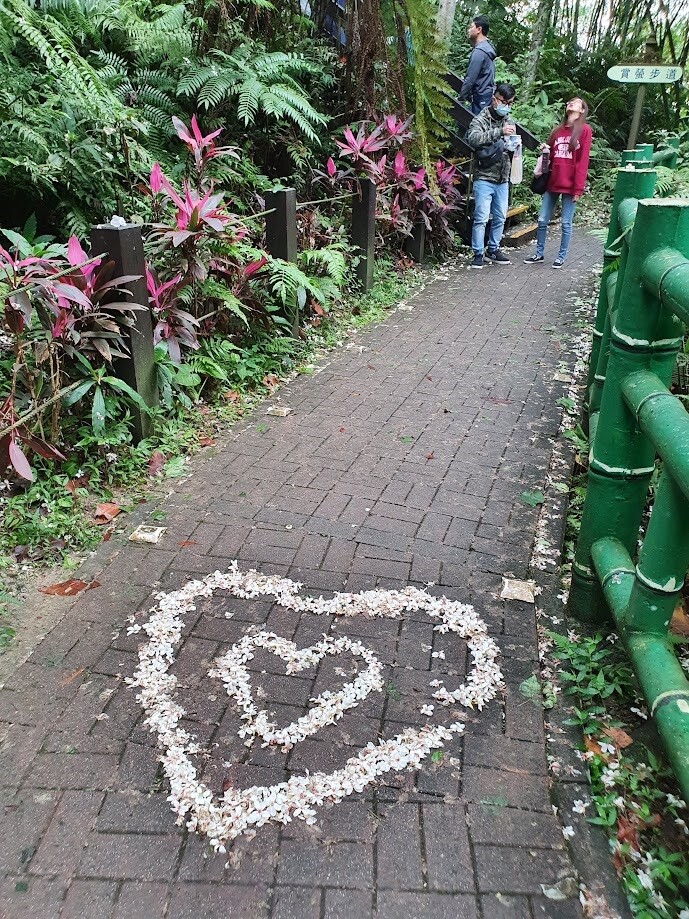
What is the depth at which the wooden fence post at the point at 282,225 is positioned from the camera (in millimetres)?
5219

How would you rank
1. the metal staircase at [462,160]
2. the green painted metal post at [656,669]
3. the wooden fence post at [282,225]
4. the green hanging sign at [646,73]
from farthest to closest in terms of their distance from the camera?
1. the metal staircase at [462,160]
2. the green hanging sign at [646,73]
3. the wooden fence post at [282,225]
4. the green painted metal post at [656,669]

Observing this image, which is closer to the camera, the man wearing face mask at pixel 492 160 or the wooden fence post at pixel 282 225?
the wooden fence post at pixel 282 225

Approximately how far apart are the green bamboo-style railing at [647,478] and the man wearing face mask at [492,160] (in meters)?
6.62

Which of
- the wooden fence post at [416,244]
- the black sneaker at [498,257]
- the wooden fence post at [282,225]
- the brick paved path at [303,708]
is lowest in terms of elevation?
the brick paved path at [303,708]

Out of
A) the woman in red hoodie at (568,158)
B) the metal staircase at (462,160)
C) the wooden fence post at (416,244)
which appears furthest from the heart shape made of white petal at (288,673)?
the metal staircase at (462,160)

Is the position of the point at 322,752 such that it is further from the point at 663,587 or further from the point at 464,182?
the point at 464,182

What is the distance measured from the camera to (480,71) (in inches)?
324

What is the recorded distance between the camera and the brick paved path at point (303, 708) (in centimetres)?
177

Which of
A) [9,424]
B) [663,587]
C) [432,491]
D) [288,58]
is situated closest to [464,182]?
[288,58]

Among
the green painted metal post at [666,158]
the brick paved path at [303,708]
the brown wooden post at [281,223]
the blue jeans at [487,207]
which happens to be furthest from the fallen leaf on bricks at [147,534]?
the blue jeans at [487,207]

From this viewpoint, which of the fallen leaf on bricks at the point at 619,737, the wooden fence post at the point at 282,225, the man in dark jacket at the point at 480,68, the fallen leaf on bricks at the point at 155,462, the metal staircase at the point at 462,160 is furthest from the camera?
the metal staircase at the point at 462,160

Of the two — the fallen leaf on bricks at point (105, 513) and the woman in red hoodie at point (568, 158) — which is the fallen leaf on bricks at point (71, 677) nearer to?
the fallen leaf on bricks at point (105, 513)

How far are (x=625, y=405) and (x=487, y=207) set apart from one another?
685cm

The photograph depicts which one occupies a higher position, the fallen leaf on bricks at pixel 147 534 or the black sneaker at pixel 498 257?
the black sneaker at pixel 498 257
